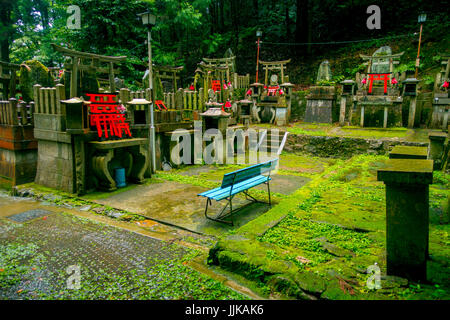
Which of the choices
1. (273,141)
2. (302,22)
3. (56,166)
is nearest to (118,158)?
(56,166)

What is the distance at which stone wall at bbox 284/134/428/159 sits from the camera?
475 inches

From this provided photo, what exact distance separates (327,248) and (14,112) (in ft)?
31.5

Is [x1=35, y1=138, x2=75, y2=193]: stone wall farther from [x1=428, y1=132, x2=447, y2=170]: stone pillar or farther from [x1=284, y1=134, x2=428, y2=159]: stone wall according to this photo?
[x1=428, y1=132, x2=447, y2=170]: stone pillar

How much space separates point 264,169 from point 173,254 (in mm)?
3316

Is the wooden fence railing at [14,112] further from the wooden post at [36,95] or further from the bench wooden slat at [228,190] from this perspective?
the bench wooden slat at [228,190]

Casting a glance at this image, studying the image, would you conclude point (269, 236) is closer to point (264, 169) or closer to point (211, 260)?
point (211, 260)

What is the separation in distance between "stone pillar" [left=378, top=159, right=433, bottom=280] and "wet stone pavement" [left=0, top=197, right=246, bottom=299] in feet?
6.49

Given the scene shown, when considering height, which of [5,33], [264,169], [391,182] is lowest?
[264,169]

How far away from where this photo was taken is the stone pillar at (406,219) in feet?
11.0

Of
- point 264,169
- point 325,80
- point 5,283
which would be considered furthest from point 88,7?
point 5,283

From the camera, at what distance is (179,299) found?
11.8 feet

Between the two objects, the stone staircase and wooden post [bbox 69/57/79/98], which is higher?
wooden post [bbox 69/57/79/98]

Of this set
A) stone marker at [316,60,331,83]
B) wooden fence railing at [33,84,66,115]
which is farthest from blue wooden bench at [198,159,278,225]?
stone marker at [316,60,331,83]

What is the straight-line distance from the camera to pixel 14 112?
30.0 ft
